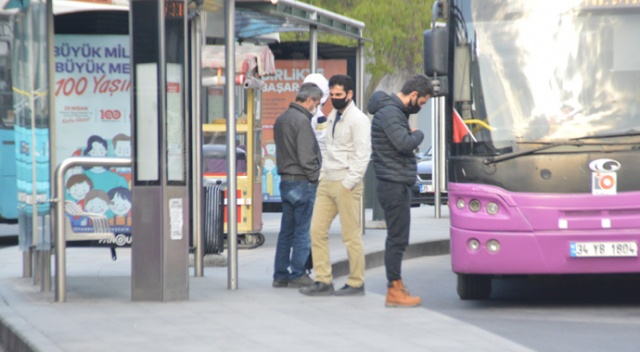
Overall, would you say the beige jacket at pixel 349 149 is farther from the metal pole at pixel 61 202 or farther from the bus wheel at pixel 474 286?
the metal pole at pixel 61 202

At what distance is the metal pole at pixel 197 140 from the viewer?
1139 cm

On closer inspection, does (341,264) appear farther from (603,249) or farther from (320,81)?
(603,249)

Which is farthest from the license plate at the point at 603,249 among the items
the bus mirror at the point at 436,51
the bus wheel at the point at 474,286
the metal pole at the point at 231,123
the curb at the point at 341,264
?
the curb at the point at 341,264

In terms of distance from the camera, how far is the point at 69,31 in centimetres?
1189

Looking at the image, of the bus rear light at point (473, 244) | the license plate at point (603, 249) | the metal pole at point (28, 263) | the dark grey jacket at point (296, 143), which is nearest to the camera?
the license plate at point (603, 249)

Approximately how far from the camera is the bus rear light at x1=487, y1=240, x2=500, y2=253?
397 inches

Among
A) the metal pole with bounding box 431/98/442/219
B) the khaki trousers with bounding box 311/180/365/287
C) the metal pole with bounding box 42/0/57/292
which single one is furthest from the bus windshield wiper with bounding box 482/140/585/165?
the metal pole with bounding box 431/98/442/219

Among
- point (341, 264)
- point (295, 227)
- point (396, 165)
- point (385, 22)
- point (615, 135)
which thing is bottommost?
point (341, 264)

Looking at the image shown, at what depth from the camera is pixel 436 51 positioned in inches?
415

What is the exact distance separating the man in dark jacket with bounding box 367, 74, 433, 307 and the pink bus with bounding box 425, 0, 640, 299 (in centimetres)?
58

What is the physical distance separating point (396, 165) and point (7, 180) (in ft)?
32.6

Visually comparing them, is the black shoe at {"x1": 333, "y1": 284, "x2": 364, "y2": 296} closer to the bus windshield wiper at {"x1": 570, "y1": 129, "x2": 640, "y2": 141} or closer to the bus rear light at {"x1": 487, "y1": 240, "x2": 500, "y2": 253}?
the bus rear light at {"x1": 487, "y1": 240, "x2": 500, "y2": 253}

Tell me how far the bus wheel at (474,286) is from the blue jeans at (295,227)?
1.33 metres

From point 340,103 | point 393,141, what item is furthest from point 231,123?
point 393,141
